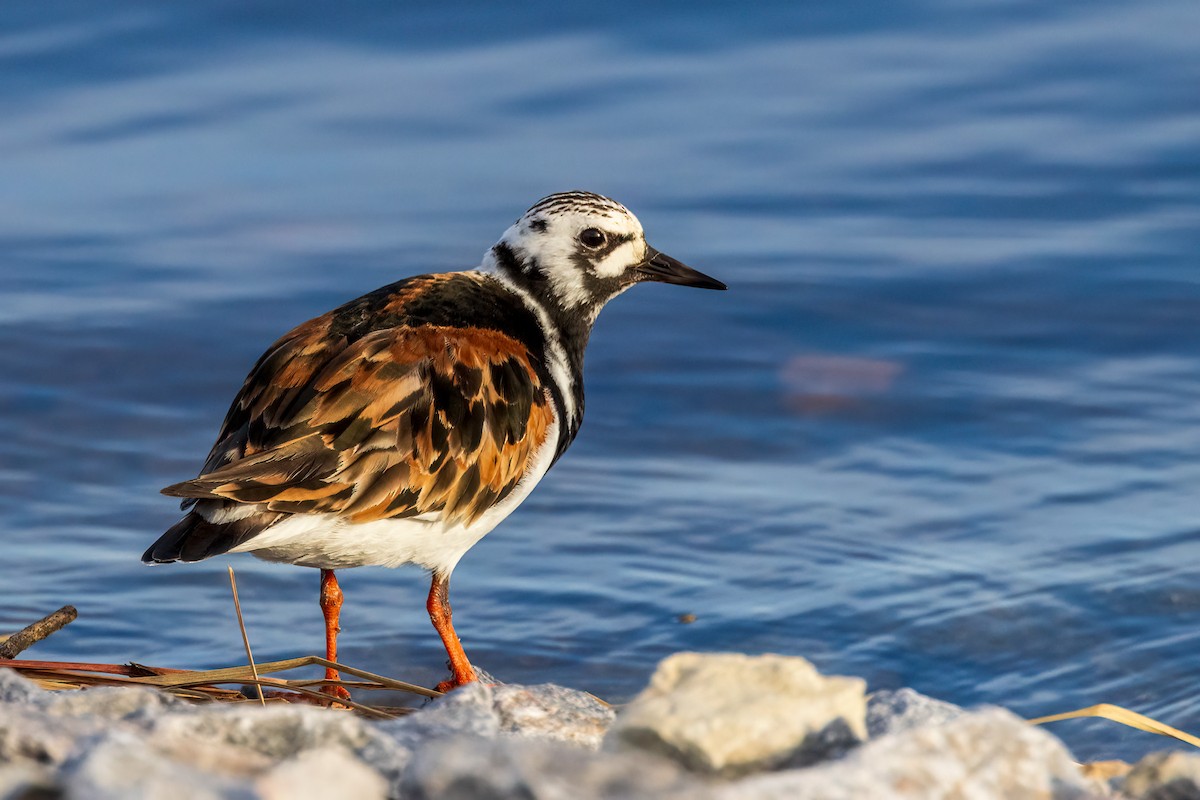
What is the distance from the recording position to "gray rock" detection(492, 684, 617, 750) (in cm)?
343

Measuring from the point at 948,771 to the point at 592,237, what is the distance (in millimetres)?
3031

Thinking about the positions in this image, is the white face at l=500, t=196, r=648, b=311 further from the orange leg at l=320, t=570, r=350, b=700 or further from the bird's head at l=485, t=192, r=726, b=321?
the orange leg at l=320, t=570, r=350, b=700

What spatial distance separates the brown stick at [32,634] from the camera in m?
3.95

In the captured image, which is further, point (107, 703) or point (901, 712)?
point (901, 712)

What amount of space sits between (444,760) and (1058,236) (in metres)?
7.62

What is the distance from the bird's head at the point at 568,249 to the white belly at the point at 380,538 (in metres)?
0.54

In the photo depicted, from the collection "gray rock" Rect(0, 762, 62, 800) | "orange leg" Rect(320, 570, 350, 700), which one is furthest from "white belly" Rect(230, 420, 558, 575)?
"gray rock" Rect(0, 762, 62, 800)

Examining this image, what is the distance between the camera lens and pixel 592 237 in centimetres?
529

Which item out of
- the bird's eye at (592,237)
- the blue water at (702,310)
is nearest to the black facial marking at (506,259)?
the bird's eye at (592,237)

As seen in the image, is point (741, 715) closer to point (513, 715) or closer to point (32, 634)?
point (513, 715)

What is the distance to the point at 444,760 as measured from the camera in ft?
7.82

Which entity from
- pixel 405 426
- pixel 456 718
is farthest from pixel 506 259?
pixel 456 718

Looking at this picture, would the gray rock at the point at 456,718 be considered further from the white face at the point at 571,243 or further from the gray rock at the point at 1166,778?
the white face at the point at 571,243

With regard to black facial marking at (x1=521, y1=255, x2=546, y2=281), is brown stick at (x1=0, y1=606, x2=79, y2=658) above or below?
below
